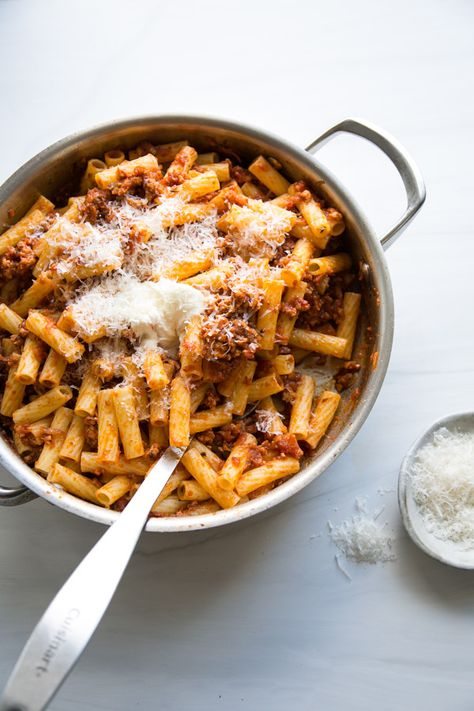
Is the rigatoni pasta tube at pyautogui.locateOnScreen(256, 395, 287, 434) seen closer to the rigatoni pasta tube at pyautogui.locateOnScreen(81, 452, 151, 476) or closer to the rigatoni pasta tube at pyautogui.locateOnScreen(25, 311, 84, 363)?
the rigatoni pasta tube at pyautogui.locateOnScreen(81, 452, 151, 476)

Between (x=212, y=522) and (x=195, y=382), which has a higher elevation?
(x=195, y=382)

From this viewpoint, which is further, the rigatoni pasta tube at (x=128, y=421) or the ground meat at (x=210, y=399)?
the ground meat at (x=210, y=399)

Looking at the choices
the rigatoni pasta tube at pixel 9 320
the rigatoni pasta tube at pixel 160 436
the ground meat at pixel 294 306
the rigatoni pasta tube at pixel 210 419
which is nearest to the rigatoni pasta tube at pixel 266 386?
the rigatoni pasta tube at pixel 210 419

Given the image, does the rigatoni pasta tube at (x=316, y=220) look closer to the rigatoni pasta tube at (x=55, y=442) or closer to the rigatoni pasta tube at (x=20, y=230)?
the rigatoni pasta tube at (x=20, y=230)

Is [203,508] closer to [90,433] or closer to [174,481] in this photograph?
[174,481]

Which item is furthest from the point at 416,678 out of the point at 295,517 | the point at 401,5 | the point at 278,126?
the point at 401,5

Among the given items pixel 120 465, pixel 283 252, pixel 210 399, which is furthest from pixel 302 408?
pixel 120 465

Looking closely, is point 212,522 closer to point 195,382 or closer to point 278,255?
point 195,382
